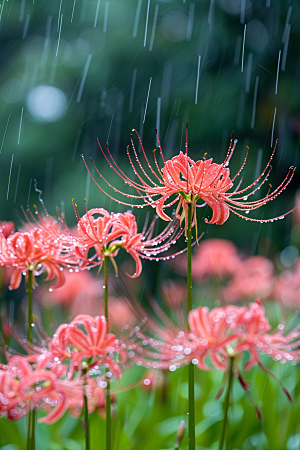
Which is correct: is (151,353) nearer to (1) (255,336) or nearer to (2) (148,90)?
(1) (255,336)

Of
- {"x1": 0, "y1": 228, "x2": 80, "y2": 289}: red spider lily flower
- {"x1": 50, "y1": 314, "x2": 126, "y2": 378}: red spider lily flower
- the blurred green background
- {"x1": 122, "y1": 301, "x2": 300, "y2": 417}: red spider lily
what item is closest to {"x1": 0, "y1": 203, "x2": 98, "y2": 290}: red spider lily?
{"x1": 0, "y1": 228, "x2": 80, "y2": 289}: red spider lily flower

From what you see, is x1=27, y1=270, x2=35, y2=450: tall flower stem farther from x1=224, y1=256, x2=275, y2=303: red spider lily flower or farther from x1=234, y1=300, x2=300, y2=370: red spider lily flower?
x1=224, y1=256, x2=275, y2=303: red spider lily flower

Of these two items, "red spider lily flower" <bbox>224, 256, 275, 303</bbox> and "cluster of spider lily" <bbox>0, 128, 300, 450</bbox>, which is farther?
"red spider lily flower" <bbox>224, 256, 275, 303</bbox>

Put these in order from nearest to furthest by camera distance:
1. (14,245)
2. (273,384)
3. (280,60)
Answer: (14,245) < (273,384) < (280,60)

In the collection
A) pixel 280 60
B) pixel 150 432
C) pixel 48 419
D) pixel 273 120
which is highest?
pixel 280 60

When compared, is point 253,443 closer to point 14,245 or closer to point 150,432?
point 150,432

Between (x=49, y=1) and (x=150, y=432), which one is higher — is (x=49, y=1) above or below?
above

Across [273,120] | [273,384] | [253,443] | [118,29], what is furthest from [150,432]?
[118,29]

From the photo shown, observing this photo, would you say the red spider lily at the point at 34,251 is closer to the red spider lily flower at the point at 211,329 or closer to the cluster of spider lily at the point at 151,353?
the cluster of spider lily at the point at 151,353
